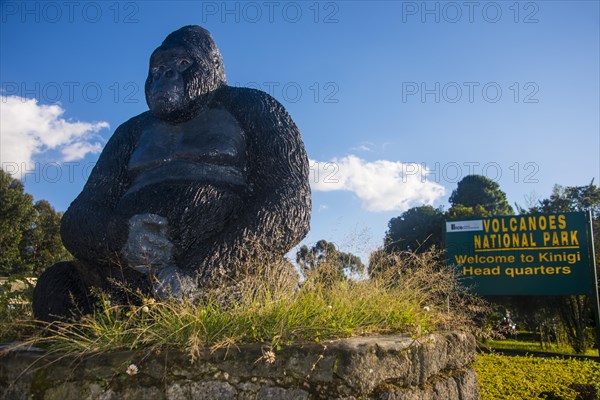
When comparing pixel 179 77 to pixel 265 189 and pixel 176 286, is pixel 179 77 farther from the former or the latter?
pixel 176 286

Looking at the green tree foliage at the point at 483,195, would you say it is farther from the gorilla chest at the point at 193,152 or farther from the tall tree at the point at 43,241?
the gorilla chest at the point at 193,152

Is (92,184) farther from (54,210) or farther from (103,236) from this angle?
(54,210)

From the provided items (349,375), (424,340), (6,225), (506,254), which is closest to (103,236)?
(349,375)

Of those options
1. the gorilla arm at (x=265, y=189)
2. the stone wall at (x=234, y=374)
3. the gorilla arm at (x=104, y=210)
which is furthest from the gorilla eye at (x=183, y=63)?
the stone wall at (x=234, y=374)

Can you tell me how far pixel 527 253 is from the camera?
9.61 metres

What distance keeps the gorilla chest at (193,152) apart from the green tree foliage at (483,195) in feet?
101

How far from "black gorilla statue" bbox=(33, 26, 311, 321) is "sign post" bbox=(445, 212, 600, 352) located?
6.94 m

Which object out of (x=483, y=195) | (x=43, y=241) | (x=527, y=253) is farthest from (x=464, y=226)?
(x=483, y=195)

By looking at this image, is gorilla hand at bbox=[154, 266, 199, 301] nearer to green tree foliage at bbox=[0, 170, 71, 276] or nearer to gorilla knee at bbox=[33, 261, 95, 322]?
gorilla knee at bbox=[33, 261, 95, 322]

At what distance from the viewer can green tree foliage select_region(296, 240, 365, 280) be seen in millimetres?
3326

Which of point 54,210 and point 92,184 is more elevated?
point 54,210

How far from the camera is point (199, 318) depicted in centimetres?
225

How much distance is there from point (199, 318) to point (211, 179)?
2.74 ft

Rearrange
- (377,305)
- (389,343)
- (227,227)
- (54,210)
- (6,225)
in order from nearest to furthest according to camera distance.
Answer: (389,343) < (227,227) < (377,305) < (6,225) < (54,210)
